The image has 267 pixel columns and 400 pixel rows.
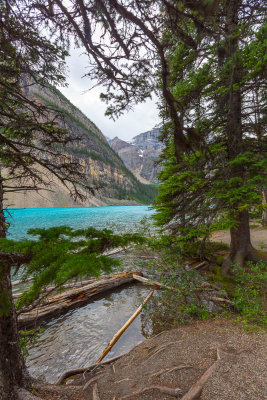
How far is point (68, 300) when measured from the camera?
7.74 meters

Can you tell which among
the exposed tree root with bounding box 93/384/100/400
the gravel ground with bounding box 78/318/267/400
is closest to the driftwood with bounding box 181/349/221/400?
the gravel ground with bounding box 78/318/267/400

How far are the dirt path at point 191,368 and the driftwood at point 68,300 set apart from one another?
7.48 ft

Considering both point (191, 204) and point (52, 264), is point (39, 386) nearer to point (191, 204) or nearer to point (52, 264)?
point (52, 264)

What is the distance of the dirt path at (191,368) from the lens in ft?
8.65

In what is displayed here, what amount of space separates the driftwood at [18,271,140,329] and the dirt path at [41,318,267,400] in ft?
7.48

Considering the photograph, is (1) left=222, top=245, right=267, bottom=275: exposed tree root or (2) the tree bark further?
(1) left=222, top=245, right=267, bottom=275: exposed tree root

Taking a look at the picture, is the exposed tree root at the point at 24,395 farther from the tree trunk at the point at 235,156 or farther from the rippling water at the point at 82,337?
the tree trunk at the point at 235,156

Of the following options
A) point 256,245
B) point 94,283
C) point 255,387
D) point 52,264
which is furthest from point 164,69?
point 256,245

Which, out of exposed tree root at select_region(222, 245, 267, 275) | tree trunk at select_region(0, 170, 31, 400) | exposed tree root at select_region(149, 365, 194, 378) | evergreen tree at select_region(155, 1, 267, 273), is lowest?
exposed tree root at select_region(149, 365, 194, 378)

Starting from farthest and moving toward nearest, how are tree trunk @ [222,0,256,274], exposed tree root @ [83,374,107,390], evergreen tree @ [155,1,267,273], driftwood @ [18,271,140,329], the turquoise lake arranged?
1. the turquoise lake
2. tree trunk @ [222,0,256,274]
3. driftwood @ [18,271,140,329]
4. evergreen tree @ [155,1,267,273]
5. exposed tree root @ [83,374,107,390]

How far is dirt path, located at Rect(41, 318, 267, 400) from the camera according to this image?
8.65 ft

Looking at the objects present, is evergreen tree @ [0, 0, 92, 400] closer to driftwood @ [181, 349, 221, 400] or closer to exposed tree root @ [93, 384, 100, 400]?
exposed tree root @ [93, 384, 100, 400]

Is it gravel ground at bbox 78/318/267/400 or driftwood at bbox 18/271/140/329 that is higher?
Answer: gravel ground at bbox 78/318/267/400

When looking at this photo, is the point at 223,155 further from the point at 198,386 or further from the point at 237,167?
the point at 198,386
